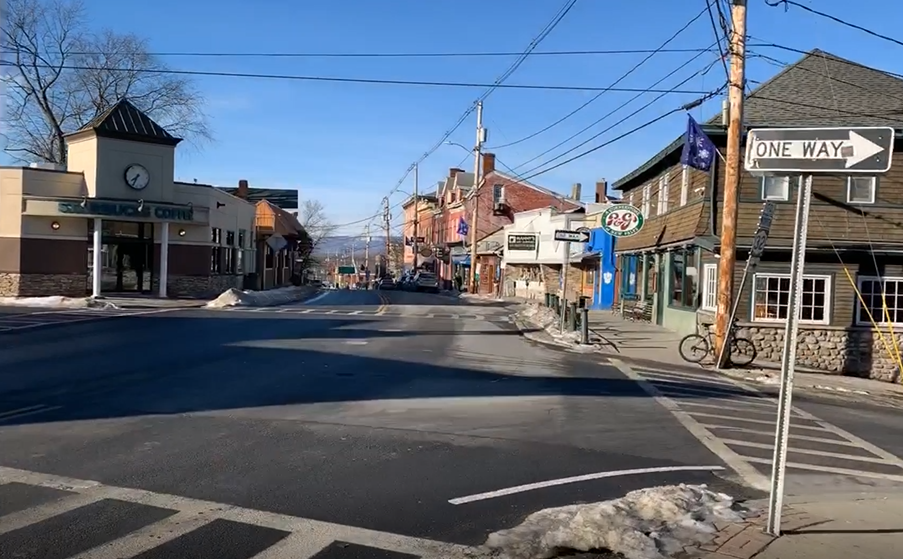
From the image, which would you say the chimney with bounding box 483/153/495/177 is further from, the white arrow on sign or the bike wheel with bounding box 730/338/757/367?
the white arrow on sign

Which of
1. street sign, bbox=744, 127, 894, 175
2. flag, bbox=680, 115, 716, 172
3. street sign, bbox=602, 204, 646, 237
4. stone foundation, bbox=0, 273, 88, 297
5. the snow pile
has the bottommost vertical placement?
the snow pile

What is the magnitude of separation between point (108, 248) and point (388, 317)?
13.6 meters

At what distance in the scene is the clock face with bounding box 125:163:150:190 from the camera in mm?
34500

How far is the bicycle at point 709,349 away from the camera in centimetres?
1923

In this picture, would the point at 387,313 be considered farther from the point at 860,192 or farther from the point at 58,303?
the point at 860,192

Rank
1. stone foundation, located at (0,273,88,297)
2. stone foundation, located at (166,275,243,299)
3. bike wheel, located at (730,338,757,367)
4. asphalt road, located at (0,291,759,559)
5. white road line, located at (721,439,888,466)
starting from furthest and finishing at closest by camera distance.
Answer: stone foundation, located at (166,275,243,299) < stone foundation, located at (0,273,88,297) < bike wheel, located at (730,338,757,367) < white road line, located at (721,439,888,466) < asphalt road, located at (0,291,759,559)

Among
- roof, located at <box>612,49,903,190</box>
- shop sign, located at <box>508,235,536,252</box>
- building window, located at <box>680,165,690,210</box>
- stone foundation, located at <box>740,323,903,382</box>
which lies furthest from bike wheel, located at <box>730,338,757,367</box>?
shop sign, located at <box>508,235,536,252</box>

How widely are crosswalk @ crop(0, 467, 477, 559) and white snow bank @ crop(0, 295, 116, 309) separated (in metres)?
25.6

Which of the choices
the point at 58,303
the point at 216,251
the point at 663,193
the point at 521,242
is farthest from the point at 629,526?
the point at 216,251

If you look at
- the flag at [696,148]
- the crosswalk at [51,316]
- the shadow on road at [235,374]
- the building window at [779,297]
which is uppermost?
the flag at [696,148]

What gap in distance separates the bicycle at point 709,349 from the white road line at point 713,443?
15.8 feet

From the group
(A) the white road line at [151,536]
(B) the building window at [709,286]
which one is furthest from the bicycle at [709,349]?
(A) the white road line at [151,536]

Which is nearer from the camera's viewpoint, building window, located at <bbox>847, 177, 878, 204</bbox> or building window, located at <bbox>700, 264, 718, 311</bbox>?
building window, located at <bbox>847, 177, 878, 204</bbox>

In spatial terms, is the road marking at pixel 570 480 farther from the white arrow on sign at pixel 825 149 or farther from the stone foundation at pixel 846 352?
the stone foundation at pixel 846 352
